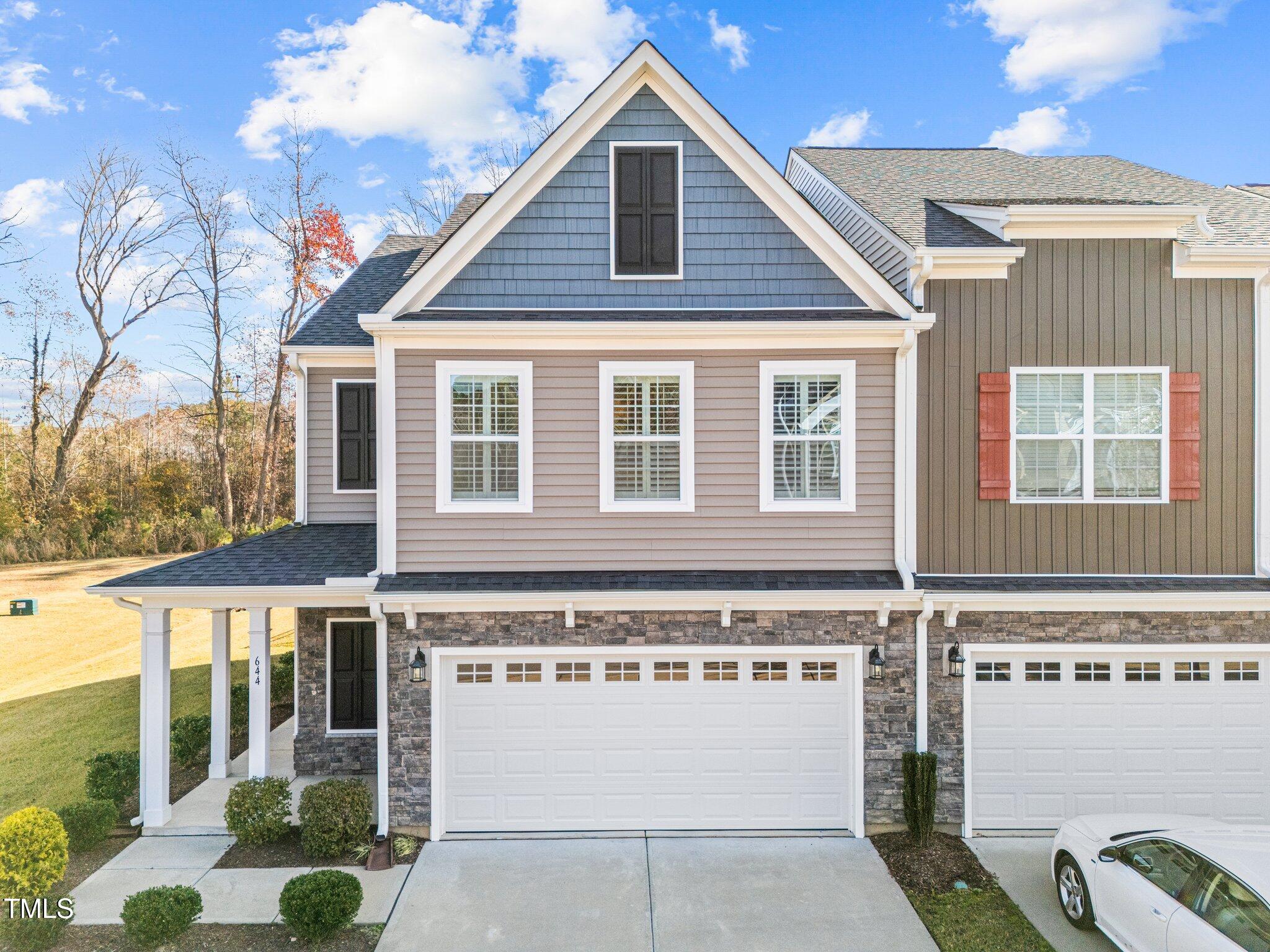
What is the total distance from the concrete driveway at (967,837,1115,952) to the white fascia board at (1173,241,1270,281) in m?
6.97

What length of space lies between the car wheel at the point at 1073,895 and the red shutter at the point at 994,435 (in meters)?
3.83

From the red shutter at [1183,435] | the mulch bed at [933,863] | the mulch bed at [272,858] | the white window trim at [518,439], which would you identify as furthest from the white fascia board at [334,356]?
the red shutter at [1183,435]

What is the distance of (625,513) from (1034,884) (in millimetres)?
5763

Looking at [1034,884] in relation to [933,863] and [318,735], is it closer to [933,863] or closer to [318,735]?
[933,863]

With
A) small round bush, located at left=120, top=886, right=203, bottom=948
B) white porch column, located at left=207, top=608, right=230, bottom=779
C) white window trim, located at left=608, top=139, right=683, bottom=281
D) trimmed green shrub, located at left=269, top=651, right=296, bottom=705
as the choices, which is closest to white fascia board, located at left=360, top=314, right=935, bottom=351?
white window trim, located at left=608, top=139, right=683, bottom=281

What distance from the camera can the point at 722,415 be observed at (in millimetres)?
7863

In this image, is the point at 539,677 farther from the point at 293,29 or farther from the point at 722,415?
the point at 293,29

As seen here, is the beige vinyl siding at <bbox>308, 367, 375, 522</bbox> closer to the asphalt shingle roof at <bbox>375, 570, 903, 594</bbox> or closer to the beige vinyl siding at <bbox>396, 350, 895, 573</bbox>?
the beige vinyl siding at <bbox>396, 350, 895, 573</bbox>

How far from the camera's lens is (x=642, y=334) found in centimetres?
770

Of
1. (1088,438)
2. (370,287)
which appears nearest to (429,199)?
(370,287)

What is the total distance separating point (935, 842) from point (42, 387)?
111 feet

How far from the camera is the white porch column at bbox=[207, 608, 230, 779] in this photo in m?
9.57

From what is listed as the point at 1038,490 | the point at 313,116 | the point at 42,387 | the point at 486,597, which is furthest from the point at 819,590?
the point at 42,387

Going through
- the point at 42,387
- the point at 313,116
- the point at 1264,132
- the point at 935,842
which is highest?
the point at 313,116
